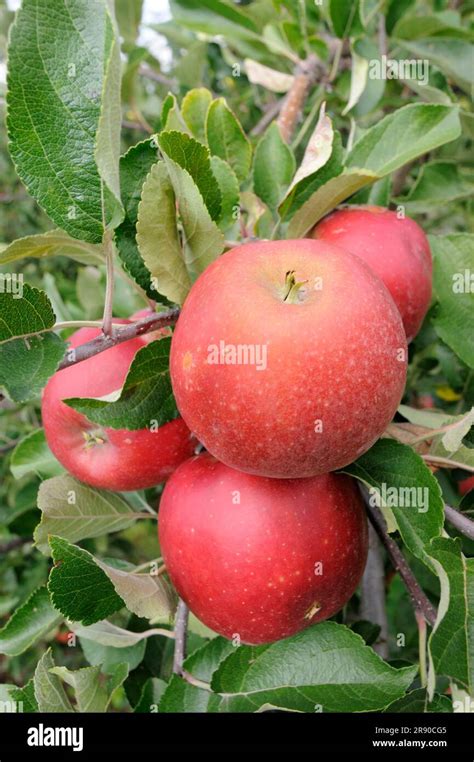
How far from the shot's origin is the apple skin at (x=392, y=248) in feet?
3.12

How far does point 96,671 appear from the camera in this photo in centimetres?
100

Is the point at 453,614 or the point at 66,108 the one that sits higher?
the point at 66,108

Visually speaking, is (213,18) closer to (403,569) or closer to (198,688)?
(403,569)

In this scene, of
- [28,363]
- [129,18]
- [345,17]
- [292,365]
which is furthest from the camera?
[129,18]

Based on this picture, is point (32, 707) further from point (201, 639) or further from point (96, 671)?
point (201, 639)

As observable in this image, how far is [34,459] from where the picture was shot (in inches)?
52.8

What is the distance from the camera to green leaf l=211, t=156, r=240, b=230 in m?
1.00

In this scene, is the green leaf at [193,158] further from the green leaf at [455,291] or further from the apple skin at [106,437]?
the green leaf at [455,291]

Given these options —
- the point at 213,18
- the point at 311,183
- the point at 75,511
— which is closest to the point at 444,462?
the point at 311,183

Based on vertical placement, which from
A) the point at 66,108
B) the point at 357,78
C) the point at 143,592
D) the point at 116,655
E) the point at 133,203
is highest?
the point at 357,78

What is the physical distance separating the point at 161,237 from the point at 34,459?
0.68 m

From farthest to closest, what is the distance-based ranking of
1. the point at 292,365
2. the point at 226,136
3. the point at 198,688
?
the point at 226,136 → the point at 198,688 → the point at 292,365

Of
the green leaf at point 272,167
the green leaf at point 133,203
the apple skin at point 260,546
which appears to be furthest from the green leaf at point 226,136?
the apple skin at point 260,546

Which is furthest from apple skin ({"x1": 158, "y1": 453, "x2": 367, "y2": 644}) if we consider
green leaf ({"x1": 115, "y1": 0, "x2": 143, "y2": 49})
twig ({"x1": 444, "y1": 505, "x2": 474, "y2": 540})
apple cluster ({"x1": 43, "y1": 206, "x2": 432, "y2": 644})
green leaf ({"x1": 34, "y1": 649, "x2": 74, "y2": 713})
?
green leaf ({"x1": 115, "y1": 0, "x2": 143, "y2": 49})
